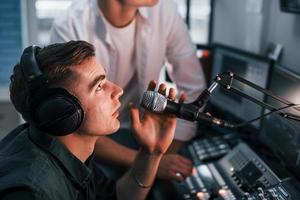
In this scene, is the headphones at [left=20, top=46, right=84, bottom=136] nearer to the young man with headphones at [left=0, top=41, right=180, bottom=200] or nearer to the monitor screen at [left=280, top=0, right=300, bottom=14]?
the young man with headphones at [left=0, top=41, right=180, bottom=200]

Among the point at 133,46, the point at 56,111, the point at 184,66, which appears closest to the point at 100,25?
the point at 133,46

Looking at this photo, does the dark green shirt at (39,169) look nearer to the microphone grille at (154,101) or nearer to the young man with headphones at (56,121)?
the young man with headphones at (56,121)

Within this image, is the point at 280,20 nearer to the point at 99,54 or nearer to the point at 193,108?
the point at 99,54

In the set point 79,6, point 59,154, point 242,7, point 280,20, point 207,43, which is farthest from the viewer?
point 207,43

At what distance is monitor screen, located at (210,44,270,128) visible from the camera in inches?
61.8

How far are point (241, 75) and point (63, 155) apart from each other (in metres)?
0.95

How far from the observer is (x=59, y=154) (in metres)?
0.98

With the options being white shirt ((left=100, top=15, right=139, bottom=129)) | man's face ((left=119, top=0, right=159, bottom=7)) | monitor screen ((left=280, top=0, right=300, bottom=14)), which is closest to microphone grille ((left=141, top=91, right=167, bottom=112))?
man's face ((left=119, top=0, right=159, bottom=7))

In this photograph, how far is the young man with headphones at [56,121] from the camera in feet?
2.88

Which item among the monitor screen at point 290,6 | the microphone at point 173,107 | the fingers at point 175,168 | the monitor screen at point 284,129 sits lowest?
the fingers at point 175,168

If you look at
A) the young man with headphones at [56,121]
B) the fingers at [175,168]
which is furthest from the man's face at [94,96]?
the fingers at [175,168]

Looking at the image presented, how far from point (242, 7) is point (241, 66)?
0.37 m

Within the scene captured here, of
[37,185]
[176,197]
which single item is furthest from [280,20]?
[37,185]

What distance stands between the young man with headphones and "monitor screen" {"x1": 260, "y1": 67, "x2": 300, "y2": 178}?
0.40m
